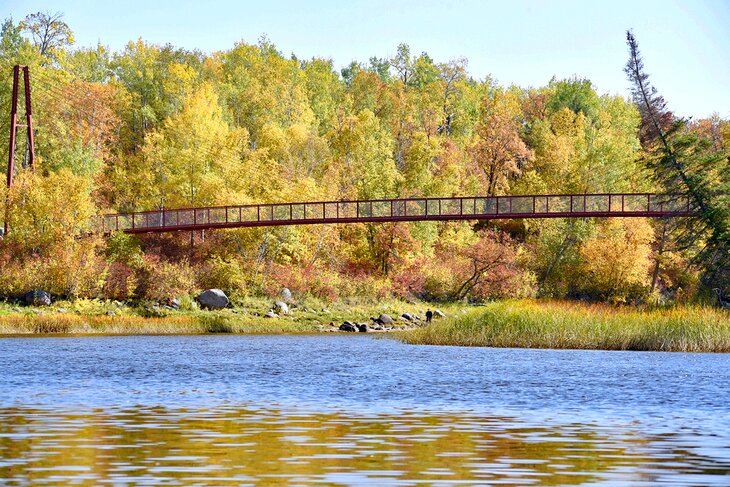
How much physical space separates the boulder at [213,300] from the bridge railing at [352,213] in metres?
4.23

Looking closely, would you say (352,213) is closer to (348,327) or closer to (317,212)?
(317,212)

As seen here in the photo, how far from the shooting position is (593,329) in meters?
42.4

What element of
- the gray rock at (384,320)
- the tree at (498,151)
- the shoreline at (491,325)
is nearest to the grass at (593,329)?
the shoreline at (491,325)

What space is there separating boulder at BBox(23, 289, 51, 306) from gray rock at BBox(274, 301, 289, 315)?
13948mm

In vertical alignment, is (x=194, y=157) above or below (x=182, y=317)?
above

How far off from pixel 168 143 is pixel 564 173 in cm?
3372

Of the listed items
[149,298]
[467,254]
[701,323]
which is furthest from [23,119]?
[701,323]

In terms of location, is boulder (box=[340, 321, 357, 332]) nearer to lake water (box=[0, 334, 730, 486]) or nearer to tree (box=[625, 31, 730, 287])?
tree (box=[625, 31, 730, 287])

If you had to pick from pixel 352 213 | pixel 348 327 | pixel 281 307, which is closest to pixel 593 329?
pixel 348 327

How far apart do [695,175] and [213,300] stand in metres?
30.0

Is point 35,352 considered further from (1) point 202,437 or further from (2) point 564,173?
(2) point 564,173

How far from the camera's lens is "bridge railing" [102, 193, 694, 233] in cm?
6804

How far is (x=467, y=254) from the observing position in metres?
87.9

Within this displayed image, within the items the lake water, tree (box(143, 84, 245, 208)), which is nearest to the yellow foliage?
tree (box(143, 84, 245, 208))
